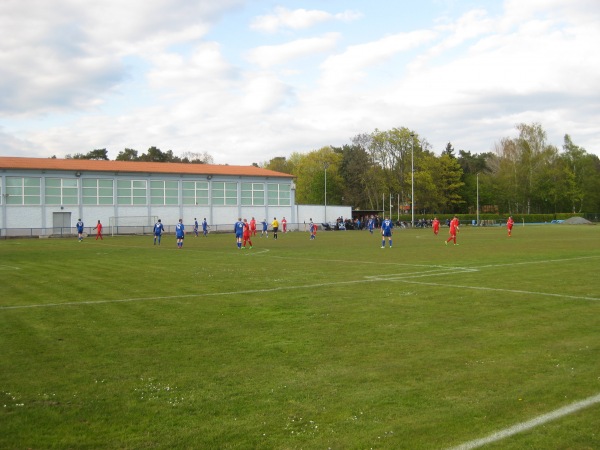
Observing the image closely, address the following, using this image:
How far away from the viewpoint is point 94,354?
27.7 ft

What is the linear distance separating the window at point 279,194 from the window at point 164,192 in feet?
43.8

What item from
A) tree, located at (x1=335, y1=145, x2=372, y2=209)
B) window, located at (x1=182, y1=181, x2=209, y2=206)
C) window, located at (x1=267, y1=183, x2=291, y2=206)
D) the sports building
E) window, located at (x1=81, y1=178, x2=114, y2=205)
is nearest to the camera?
the sports building

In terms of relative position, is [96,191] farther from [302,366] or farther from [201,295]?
[302,366]

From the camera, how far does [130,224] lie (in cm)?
6806

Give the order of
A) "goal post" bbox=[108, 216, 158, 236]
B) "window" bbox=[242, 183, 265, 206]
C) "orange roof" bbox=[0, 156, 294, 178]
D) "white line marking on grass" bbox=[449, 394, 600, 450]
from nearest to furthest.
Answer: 1. "white line marking on grass" bbox=[449, 394, 600, 450]
2. "orange roof" bbox=[0, 156, 294, 178]
3. "goal post" bbox=[108, 216, 158, 236]
4. "window" bbox=[242, 183, 265, 206]

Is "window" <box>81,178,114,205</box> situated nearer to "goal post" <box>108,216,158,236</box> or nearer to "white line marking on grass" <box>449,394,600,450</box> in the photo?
"goal post" <box>108,216,158,236</box>

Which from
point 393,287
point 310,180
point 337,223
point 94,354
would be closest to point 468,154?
point 310,180

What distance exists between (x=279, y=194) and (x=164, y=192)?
16.6m

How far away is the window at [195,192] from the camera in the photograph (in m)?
73.4

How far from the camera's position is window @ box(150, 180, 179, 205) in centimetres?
7106

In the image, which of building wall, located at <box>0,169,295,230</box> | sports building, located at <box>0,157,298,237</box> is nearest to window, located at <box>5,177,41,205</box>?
sports building, located at <box>0,157,298,237</box>

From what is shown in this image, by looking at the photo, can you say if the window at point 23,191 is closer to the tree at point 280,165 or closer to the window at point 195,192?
the window at point 195,192

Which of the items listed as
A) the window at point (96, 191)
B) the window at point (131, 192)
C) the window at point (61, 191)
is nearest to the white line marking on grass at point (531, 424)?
the window at point (61, 191)

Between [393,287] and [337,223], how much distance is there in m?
62.0
